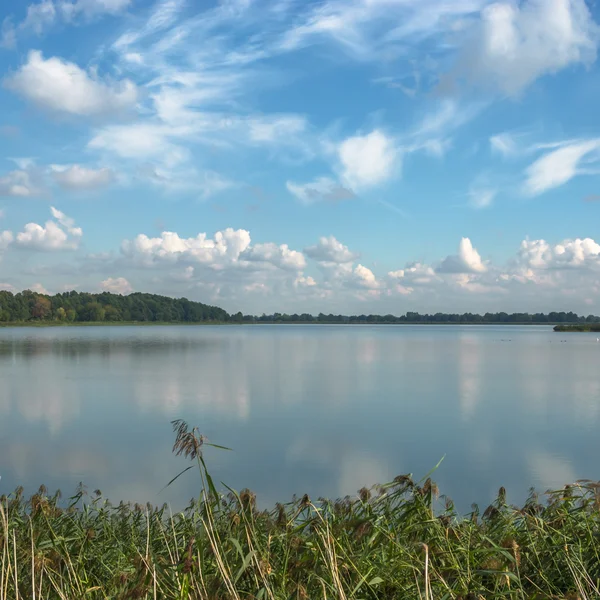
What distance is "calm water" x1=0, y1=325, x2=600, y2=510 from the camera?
8.85 meters

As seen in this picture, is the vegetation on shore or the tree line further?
the tree line

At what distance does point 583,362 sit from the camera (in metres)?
31.8

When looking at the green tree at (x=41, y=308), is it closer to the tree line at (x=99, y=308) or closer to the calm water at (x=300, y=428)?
the tree line at (x=99, y=308)

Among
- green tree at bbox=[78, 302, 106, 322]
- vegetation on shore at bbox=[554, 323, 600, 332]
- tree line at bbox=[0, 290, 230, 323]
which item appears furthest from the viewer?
green tree at bbox=[78, 302, 106, 322]

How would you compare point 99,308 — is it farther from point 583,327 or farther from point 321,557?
point 321,557

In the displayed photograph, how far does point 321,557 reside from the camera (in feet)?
10.8

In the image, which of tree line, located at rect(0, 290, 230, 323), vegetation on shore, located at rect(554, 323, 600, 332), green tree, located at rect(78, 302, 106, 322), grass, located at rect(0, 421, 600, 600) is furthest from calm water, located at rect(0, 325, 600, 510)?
green tree, located at rect(78, 302, 106, 322)

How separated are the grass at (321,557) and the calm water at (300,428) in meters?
3.37

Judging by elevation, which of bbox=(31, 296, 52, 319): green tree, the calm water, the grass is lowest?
the calm water

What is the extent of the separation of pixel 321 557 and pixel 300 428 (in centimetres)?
955

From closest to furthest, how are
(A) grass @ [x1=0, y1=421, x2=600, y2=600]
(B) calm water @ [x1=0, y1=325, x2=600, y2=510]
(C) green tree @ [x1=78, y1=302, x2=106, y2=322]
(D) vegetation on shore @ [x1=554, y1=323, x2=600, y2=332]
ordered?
(A) grass @ [x1=0, y1=421, x2=600, y2=600], (B) calm water @ [x1=0, y1=325, x2=600, y2=510], (D) vegetation on shore @ [x1=554, y1=323, x2=600, y2=332], (C) green tree @ [x1=78, y1=302, x2=106, y2=322]

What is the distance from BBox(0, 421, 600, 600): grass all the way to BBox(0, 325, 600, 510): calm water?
3.37 meters

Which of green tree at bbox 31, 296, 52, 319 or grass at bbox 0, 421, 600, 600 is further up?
green tree at bbox 31, 296, 52, 319

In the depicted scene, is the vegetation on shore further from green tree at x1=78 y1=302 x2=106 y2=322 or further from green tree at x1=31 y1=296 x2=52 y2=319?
green tree at x1=31 y1=296 x2=52 y2=319
